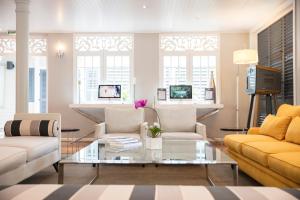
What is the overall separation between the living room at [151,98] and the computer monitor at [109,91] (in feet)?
0.07

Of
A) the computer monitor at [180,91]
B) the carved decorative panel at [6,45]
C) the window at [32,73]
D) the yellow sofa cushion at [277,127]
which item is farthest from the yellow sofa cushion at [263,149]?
the carved decorative panel at [6,45]

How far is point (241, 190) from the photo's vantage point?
128 centimetres

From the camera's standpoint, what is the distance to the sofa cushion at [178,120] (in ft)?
14.2

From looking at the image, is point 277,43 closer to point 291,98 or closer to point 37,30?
point 291,98

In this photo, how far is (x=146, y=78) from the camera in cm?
618

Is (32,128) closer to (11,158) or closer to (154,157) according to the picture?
(11,158)

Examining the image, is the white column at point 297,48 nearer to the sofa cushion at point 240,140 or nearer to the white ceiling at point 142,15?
the white ceiling at point 142,15

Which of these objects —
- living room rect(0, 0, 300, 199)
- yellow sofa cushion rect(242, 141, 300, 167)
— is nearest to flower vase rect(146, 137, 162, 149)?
living room rect(0, 0, 300, 199)

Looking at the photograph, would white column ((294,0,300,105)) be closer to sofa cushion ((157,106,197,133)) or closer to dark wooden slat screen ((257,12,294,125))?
dark wooden slat screen ((257,12,294,125))

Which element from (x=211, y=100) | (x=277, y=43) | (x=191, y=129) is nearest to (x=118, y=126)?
(x=191, y=129)

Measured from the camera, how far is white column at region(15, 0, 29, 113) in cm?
444

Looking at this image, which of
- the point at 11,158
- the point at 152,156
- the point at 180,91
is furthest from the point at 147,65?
the point at 11,158

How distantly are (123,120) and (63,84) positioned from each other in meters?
2.57

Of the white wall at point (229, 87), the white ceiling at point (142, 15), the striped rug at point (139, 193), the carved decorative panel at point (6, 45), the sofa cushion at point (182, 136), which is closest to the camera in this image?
the striped rug at point (139, 193)
